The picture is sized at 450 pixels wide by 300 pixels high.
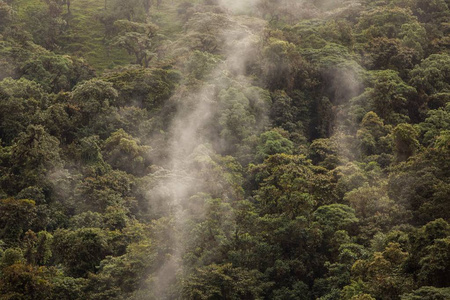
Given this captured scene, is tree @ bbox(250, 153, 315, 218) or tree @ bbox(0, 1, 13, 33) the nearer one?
tree @ bbox(250, 153, 315, 218)

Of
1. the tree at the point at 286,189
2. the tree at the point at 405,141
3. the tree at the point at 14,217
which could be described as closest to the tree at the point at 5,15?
the tree at the point at 14,217

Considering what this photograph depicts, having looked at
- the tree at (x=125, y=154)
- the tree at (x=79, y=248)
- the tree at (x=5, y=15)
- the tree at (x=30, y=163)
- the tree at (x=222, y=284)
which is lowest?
the tree at (x=222, y=284)

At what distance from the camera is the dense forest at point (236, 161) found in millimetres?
23016

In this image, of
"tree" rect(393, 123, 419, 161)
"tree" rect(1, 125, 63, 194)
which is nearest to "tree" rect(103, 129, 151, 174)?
"tree" rect(1, 125, 63, 194)

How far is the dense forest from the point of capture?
23.0 meters

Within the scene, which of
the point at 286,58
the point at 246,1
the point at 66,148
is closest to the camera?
the point at 66,148

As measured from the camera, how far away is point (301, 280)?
25.1 m

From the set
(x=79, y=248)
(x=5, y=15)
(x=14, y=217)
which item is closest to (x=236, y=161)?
(x=79, y=248)

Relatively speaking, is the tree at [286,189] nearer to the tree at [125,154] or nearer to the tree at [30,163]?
the tree at [125,154]

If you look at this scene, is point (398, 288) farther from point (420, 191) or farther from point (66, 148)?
point (66, 148)

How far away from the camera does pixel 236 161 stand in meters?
34.8

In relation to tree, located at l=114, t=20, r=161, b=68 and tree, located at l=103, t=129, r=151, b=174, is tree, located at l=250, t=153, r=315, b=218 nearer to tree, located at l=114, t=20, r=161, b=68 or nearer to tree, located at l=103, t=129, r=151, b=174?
tree, located at l=103, t=129, r=151, b=174

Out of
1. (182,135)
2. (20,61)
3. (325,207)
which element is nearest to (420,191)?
(325,207)

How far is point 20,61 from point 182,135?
19099 millimetres
